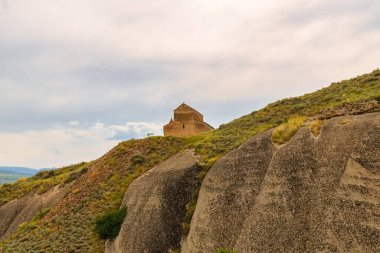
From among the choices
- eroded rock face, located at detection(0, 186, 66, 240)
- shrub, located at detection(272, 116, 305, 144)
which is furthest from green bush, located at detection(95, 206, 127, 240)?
shrub, located at detection(272, 116, 305, 144)

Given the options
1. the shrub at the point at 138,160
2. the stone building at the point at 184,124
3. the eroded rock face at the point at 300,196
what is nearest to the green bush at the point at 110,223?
the eroded rock face at the point at 300,196

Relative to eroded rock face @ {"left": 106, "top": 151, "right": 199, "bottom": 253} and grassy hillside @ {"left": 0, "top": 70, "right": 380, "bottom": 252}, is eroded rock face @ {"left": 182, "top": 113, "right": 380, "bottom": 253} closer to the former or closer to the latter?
eroded rock face @ {"left": 106, "top": 151, "right": 199, "bottom": 253}

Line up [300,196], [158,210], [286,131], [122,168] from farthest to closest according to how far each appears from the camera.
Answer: [122,168] < [158,210] < [286,131] < [300,196]

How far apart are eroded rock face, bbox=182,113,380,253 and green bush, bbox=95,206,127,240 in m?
7.86

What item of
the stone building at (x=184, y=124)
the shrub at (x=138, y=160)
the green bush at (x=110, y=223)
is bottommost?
the green bush at (x=110, y=223)

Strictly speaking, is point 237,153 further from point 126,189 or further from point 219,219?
point 126,189

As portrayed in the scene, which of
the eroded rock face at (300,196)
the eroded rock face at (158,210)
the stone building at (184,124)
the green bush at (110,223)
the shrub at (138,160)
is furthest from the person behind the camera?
the stone building at (184,124)

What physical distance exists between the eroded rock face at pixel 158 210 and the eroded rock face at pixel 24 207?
15180mm

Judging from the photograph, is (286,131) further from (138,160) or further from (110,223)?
(138,160)

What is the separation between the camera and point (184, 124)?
70.7 meters

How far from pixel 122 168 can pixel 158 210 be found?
13232 mm

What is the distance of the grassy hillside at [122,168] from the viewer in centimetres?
3034

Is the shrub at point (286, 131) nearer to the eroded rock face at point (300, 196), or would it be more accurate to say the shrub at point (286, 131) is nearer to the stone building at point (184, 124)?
the eroded rock face at point (300, 196)

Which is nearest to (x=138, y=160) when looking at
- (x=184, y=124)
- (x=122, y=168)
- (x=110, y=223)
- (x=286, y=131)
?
(x=122, y=168)
